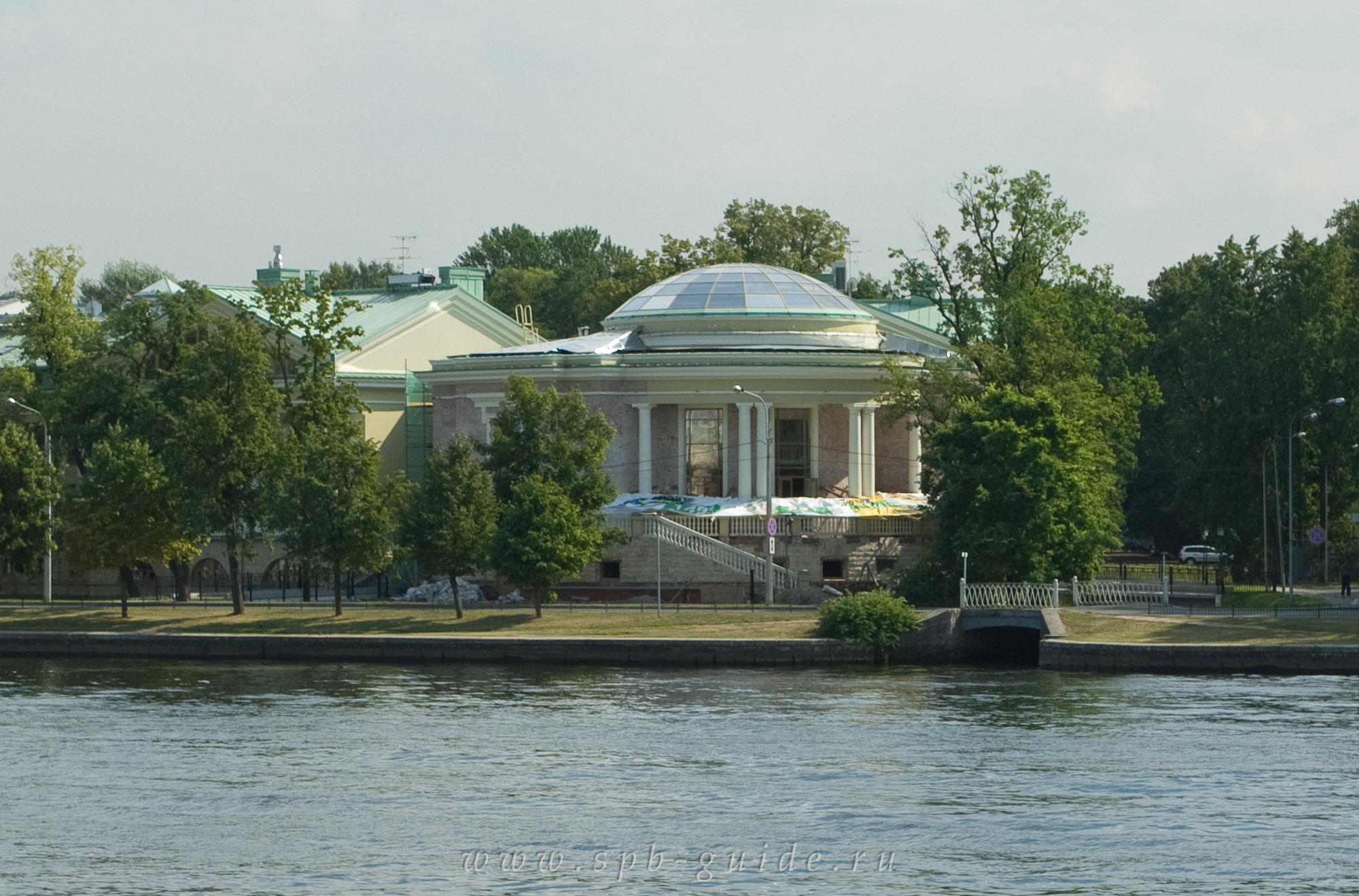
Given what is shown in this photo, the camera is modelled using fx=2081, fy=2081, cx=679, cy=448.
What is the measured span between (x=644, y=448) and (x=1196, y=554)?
39.9 metres

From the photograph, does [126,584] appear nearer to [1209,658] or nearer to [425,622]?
[425,622]

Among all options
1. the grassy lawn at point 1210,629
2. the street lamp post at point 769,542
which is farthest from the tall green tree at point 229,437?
the grassy lawn at point 1210,629

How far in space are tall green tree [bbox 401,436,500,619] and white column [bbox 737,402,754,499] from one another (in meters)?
12.0

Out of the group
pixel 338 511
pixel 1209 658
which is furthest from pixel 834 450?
pixel 1209 658

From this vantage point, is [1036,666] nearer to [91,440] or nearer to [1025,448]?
[1025,448]

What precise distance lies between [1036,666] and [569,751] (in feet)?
66.0

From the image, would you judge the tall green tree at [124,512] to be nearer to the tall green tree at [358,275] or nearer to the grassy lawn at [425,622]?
the grassy lawn at [425,622]

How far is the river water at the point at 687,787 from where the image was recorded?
3081 cm

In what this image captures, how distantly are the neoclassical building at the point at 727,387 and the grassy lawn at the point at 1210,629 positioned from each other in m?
17.4

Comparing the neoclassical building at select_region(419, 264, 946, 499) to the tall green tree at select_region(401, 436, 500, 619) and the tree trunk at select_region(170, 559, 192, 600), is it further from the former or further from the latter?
the tree trunk at select_region(170, 559, 192, 600)

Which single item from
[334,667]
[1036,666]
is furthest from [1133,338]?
[334,667]

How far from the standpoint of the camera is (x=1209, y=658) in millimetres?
53625

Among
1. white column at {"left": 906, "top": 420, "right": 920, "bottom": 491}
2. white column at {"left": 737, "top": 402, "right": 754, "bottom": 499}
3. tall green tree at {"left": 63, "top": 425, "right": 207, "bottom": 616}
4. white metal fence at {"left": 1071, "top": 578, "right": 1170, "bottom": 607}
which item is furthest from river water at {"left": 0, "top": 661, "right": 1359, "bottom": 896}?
white column at {"left": 906, "top": 420, "right": 920, "bottom": 491}

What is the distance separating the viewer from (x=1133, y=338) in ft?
A: 257
